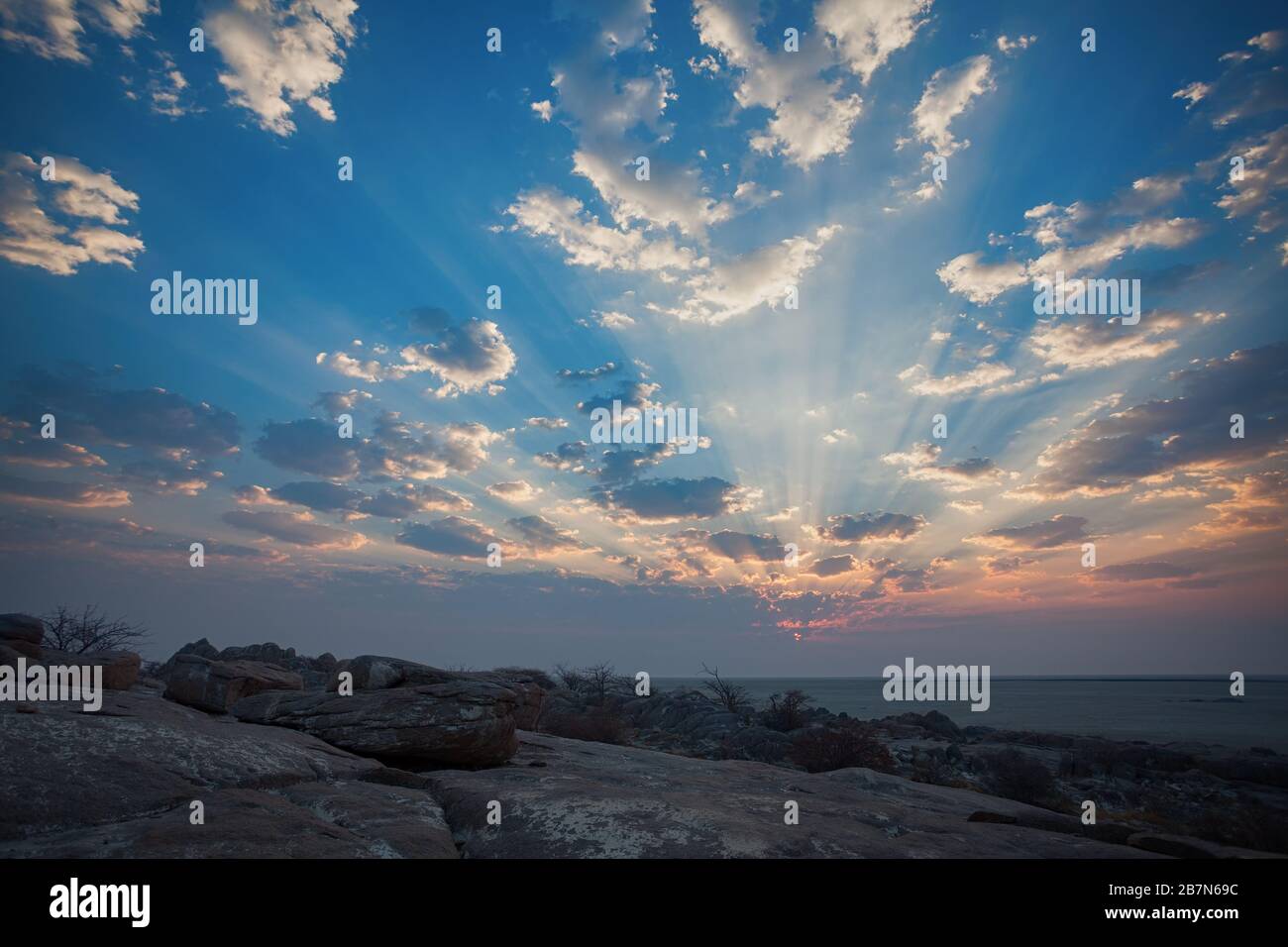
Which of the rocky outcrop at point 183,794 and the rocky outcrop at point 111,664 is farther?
the rocky outcrop at point 111,664

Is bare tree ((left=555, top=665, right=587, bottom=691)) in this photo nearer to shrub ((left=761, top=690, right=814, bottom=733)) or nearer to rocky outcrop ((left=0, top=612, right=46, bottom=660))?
shrub ((left=761, top=690, right=814, bottom=733))

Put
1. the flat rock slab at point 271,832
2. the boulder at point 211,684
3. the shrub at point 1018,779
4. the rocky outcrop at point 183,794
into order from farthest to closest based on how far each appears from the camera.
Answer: the shrub at point 1018,779, the boulder at point 211,684, the rocky outcrop at point 183,794, the flat rock slab at point 271,832

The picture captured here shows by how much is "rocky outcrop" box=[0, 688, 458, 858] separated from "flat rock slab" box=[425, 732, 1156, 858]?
915mm

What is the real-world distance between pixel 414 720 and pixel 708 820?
734 cm

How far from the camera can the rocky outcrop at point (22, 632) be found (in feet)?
44.6

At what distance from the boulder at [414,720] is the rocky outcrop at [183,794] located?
4.75ft

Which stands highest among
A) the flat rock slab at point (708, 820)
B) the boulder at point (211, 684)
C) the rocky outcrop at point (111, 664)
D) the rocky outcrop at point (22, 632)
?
the rocky outcrop at point (22, 632)

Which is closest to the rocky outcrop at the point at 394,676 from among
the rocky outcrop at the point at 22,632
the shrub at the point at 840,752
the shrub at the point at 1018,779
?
the rocky outcrop at the point at 22,632

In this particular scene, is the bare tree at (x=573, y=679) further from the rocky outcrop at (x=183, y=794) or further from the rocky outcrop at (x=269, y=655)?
the rocky outcrop at (x=183, y=794)

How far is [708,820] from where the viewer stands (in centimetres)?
815
